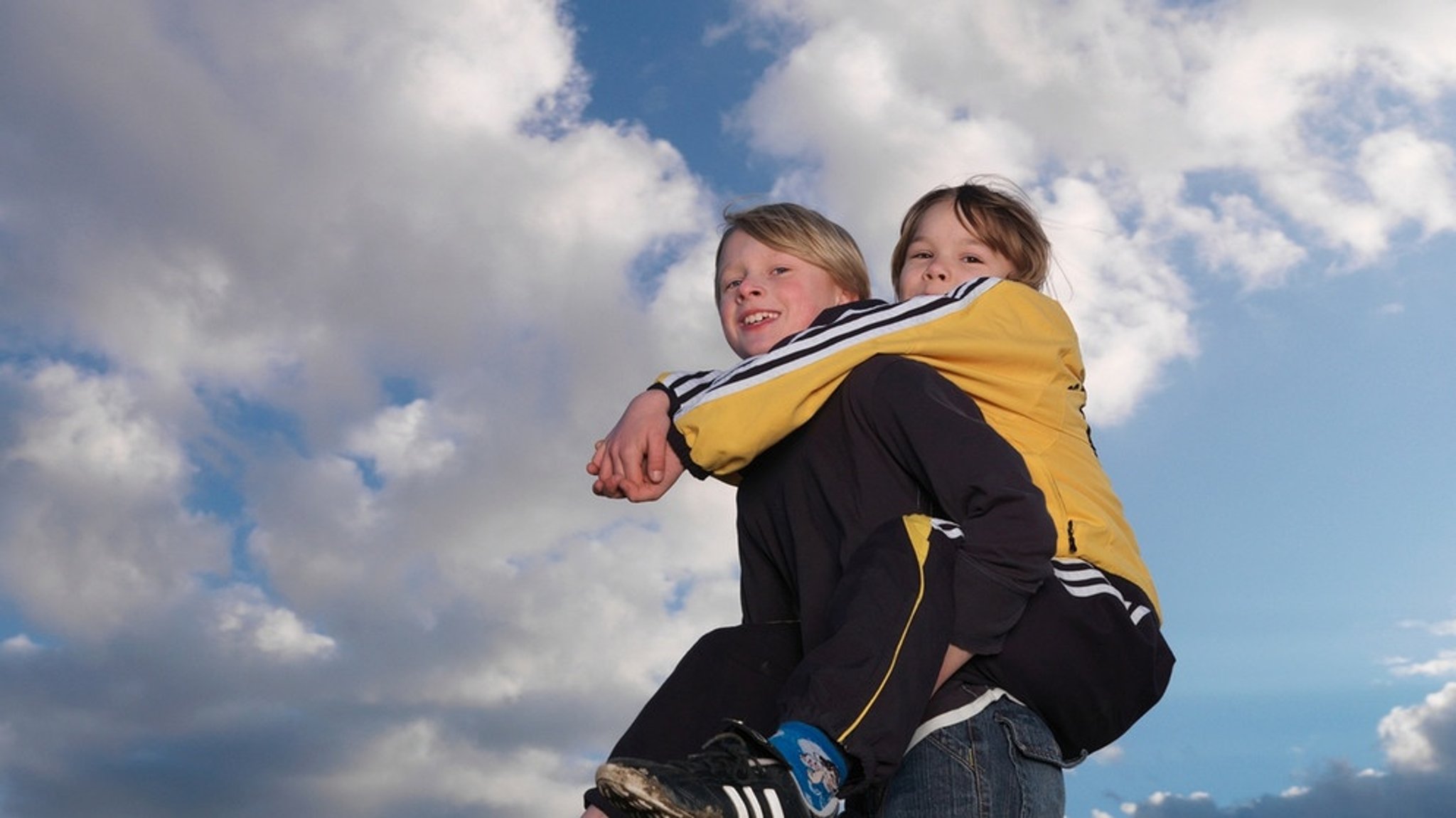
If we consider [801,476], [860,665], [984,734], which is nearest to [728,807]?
[860,665]

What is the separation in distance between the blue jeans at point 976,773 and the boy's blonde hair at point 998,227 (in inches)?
57.5

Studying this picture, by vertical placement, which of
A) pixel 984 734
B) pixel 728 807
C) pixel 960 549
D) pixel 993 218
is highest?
pixel 993 218

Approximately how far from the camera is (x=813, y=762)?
2.47 m

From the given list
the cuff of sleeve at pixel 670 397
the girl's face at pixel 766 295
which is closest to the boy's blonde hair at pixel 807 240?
the girl's face at pixel 766 295

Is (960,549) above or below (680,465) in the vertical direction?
below

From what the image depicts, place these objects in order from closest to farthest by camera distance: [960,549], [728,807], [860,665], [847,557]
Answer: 1. [728,807]
2. [860,665]
3. [960,549]
4. [847,557]

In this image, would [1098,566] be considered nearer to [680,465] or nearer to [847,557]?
[847,557]

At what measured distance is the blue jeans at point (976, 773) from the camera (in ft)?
9.02

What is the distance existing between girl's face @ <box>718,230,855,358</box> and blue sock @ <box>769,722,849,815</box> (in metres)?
1.38

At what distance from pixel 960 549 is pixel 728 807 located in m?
0.71

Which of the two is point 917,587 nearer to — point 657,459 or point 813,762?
point 813,762

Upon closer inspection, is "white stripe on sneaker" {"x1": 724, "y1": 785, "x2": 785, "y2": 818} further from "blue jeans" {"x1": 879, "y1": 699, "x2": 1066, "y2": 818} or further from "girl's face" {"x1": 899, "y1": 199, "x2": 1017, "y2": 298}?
"girl's face" {"x1": 899, "y1": 199, "x2": 1017, "y2": 298}

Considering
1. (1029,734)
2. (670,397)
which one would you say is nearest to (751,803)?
(1029,734)

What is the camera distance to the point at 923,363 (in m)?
3.01
